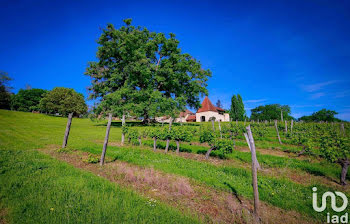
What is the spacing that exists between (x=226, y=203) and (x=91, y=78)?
30948mm

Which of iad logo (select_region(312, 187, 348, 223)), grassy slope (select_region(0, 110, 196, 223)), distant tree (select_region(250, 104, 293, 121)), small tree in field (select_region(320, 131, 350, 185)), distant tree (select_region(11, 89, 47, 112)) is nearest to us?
grassy slope (select_region(0, 110, 196, 223))

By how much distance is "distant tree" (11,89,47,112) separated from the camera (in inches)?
2534

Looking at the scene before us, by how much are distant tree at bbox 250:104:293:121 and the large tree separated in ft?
269

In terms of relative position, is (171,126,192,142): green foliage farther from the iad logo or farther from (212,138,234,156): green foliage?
the iad logo

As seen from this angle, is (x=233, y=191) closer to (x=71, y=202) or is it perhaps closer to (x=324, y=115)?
(x=71, y=202)

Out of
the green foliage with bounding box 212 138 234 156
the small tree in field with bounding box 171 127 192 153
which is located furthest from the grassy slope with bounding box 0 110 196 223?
the small tree in field with bounding box 171 127 192 153

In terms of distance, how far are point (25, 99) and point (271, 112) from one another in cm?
13592

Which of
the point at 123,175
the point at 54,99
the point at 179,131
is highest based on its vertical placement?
the point at 54,99

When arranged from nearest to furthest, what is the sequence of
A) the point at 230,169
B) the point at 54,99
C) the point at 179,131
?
the point at 230,169
the point at 179,131
the point at 54,99

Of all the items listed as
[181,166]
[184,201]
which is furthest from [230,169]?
[184,201]

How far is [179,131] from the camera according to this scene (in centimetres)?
1149

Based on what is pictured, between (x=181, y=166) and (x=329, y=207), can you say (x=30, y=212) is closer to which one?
(x=181, y=166)

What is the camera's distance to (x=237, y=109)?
219 feet

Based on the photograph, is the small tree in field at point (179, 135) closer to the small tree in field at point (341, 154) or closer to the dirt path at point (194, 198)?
the dirt path at point (194, 198)
